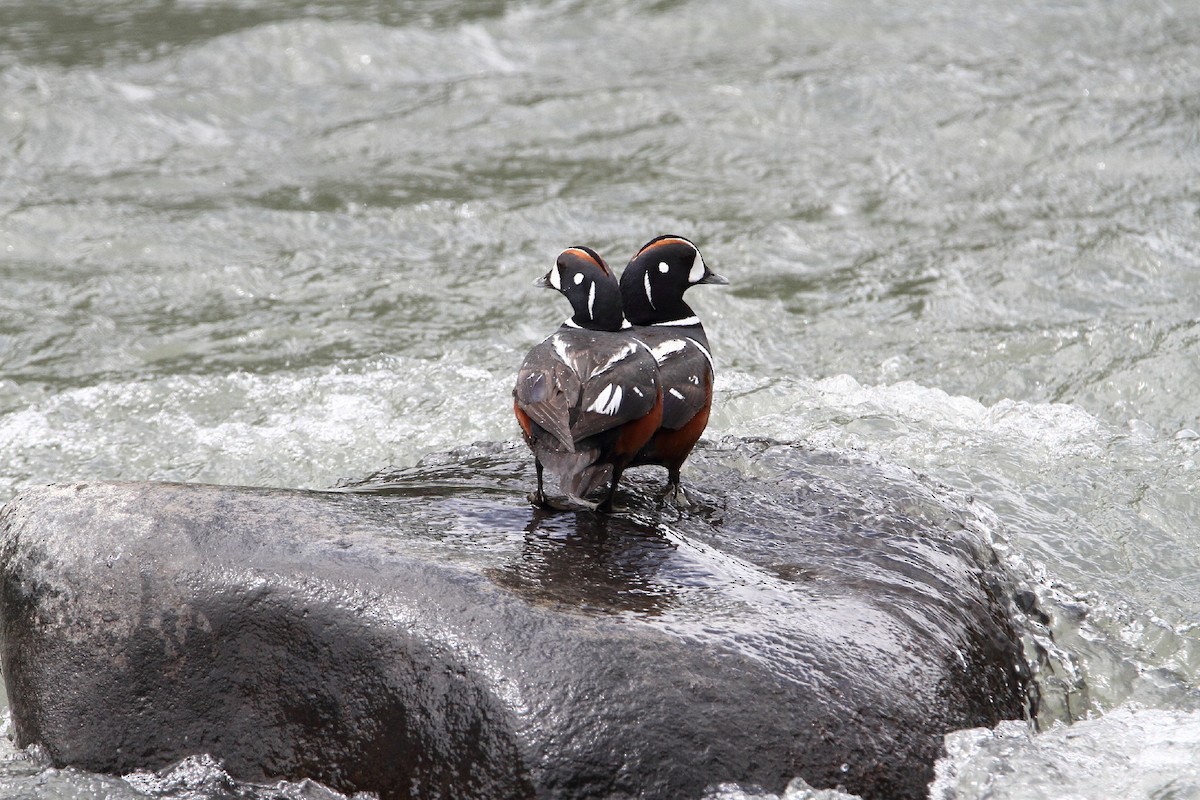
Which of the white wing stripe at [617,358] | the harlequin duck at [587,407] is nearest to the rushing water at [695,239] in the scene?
the harlequin duck at [587,407]

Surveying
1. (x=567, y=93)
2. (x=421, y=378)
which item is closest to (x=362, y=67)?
(x=567, y=93)

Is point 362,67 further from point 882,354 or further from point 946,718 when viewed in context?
point 946,718

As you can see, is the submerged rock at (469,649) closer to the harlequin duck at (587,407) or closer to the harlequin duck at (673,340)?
the harlequin duck at (587,407)

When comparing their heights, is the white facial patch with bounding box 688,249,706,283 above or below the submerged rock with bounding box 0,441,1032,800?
above

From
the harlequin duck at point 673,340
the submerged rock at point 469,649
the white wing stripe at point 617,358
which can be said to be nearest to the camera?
the submerged rock at point 469,649

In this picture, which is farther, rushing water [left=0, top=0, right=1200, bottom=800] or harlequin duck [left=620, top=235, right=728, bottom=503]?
rushing water [left=0, top=0, right=1200, bottom=800]

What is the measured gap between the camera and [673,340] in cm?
452

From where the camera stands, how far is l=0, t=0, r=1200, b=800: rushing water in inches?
203

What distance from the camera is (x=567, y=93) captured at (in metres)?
11.0

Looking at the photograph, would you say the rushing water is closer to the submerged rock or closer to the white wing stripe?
the submerged rock

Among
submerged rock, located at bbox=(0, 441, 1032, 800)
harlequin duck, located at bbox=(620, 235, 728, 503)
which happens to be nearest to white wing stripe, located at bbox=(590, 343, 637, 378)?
harlequin duck, located at bbox=(620, 235, 728, 503)

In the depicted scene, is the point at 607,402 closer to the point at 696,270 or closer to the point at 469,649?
the point at 469,649

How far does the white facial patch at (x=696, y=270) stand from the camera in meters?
4.88

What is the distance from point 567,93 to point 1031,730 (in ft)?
27.2
